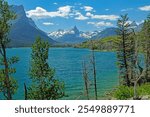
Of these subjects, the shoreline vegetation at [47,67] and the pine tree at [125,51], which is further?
the pine tree at [125,51]

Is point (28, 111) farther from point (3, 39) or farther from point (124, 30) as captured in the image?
point (124, 30)

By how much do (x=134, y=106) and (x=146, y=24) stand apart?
54.9 meters

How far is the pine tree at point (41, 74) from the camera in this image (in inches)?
1521


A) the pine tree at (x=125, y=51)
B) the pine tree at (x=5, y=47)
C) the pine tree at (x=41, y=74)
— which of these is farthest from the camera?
the pine tree at (x=125, y=51)

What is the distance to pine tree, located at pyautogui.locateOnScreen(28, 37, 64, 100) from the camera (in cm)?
3862

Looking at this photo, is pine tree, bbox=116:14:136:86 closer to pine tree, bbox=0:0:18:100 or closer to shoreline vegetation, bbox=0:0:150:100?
shoreline vegetation, bbox=0:0:150:100

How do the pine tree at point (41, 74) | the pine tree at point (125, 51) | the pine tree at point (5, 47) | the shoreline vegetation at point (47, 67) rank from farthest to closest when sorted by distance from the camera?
the pine tree at point (125, 51), the pine tree at point (41, 74), the pine tree at point (5, 47), the shoreline vegetation at point (47, 67)

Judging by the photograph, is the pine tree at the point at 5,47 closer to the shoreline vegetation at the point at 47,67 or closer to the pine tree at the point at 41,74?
the shoreline vegetation at the point at 47,67

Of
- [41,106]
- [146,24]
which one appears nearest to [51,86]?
[146,24]

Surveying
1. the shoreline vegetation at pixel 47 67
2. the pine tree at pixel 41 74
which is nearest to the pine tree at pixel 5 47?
the shoreline vegetation at pixel 47 67

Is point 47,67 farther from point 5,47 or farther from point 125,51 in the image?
point 125,51

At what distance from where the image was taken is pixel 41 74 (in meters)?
39.7

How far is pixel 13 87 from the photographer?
31.7 meters

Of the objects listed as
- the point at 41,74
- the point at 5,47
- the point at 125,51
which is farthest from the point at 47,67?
the point at 125,51
